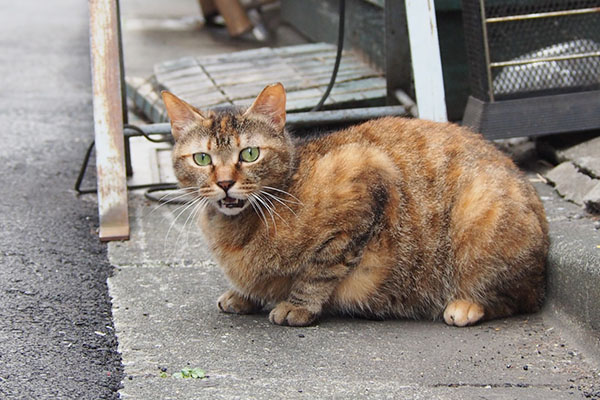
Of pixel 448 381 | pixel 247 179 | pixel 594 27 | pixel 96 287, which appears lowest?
pixel 448 381

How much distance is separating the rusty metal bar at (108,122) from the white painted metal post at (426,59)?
5.22 ft

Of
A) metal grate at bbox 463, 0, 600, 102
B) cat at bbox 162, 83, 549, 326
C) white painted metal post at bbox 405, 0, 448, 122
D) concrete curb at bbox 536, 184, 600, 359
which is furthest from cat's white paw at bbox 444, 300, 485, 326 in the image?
metal grate at bbox 463, 0, 600, 102

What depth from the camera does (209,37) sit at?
30.5ft

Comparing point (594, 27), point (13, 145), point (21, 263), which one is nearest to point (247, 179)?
point (21, 263)

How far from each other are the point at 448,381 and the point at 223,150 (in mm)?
1191

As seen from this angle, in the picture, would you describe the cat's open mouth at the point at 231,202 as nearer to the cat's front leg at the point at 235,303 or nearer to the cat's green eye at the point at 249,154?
the cat's green eye at the point at 249,154

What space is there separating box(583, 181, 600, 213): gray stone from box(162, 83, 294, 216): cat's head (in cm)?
147

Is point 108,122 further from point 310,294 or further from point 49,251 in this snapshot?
point 310,294

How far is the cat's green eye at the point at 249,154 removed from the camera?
326 centimetres

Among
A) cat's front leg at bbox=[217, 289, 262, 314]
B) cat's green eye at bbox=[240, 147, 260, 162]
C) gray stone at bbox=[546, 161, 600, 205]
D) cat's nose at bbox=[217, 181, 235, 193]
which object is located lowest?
cat's front leg at bbox=[217, 289, 262, 314]

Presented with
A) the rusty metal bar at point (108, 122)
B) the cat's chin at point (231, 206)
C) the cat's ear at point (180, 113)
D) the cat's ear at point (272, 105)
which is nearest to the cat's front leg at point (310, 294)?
the cat's chin at point (231, 206)

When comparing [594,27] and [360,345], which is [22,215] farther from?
[594,27]

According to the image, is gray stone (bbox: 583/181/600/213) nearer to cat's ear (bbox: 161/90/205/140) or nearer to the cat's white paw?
the cat's white paw

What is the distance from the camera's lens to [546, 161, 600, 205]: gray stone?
4254mm
